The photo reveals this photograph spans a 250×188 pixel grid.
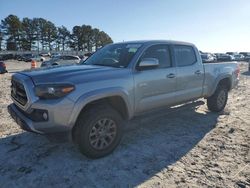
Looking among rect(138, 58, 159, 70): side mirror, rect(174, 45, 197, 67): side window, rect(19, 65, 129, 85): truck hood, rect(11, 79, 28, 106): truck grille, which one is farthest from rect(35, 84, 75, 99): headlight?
rect(174, 45, 197, 67): side window

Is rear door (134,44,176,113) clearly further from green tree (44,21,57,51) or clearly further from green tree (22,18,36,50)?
green tree (44,21,57,51)

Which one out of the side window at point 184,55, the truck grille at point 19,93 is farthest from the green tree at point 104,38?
the truck grille at point 19,93

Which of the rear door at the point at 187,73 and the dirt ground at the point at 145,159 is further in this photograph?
the rear door at the point at 187,73

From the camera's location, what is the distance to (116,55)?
17.1ft

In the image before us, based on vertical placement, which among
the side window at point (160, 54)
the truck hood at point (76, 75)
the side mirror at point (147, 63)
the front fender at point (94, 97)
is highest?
the side window at point (160, 54)

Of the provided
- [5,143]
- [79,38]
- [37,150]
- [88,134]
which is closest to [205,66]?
[88,134]

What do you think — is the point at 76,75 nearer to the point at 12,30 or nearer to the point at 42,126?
the point at 42,126

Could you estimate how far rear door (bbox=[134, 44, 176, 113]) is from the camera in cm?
478

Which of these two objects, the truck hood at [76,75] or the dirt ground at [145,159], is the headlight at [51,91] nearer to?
the truck hood at [76,75]

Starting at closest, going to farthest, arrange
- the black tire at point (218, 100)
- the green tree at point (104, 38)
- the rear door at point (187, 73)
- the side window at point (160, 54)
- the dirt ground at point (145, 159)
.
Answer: the dirt ground at point (145, 159), the side window at point (160, 54), the rear door at point (187, 73), the black tire at point (218, 100), the green tree at point (104, 38)

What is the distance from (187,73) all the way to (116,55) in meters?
1.63

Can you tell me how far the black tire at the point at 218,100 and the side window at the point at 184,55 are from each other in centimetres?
138

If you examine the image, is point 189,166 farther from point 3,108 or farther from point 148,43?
point 3,108

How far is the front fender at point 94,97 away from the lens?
393cm
